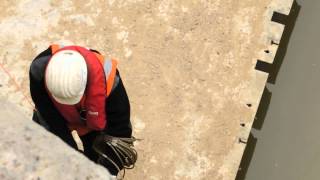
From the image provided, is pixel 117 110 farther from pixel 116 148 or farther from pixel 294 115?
pixel 294 115

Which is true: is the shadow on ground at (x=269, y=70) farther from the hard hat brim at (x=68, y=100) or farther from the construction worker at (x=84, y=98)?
the hard hat brim at (x=68, y=100)

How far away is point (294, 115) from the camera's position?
4.44m

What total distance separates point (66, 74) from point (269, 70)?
2091mm

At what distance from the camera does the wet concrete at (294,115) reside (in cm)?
435

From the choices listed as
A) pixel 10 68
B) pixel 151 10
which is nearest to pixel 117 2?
pixel 151 10

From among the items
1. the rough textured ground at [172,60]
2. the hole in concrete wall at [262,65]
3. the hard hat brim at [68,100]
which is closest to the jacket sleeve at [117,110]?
the hard hat brim at [68,100]

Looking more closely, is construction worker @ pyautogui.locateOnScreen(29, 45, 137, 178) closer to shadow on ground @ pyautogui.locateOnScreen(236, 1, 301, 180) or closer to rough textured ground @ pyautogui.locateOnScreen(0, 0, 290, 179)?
rough textured ground @ pyautogui.locateOnScreen(0, 0, 290, 179)

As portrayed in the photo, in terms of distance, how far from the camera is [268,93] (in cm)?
444

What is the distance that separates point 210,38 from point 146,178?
3.54ft

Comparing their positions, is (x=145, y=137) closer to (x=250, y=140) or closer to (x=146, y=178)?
(x=146, y=178)

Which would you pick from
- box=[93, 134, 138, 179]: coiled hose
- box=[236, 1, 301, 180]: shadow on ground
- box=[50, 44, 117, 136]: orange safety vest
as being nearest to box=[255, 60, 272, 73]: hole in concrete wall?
box=[236, 1, 301, 180]: shadow on ground

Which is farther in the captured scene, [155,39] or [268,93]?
[268,93]

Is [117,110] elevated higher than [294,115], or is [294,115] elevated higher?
[117,110]

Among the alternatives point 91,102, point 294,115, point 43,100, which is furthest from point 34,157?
point 294,115
